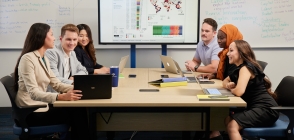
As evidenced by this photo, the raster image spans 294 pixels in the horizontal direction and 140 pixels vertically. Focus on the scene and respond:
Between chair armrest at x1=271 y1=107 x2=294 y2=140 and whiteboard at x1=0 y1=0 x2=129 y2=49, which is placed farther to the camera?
whiteboard at x1=0 y1=0 x2=129 y2=49

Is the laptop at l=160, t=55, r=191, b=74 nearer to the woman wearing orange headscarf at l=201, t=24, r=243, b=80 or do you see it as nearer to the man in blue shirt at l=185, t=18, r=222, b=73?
the man in blue shirt at l=185, t=18, r=222, b=73

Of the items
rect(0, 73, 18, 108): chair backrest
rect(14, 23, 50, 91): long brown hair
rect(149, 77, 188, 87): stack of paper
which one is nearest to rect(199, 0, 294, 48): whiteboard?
rect(149, 77, 188, 87): stack of paper

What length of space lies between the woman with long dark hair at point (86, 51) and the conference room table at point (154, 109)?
2.44 feet

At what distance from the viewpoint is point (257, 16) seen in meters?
4.58

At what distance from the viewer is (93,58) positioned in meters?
Result: 4.16

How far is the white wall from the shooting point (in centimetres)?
468

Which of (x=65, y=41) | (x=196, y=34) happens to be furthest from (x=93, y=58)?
(x=196, y=34)

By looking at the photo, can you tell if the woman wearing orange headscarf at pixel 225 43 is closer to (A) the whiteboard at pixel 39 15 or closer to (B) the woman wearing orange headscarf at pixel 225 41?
(B) the woman wearing orange headscarf at pixel 225 41

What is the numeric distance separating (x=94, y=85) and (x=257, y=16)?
297 cm

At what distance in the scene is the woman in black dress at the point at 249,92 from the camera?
2.57 meters

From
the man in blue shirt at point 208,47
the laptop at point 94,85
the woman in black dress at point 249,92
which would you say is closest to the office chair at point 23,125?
the laptop at point 94,85

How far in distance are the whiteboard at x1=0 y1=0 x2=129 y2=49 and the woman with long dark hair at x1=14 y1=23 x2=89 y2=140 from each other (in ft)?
6.13

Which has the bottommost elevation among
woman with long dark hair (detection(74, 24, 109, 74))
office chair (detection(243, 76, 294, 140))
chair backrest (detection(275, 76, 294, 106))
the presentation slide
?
Answer: office chair (detection(243, 76, 294, 140))

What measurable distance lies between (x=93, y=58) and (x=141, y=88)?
4.82 feet
